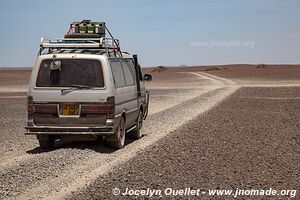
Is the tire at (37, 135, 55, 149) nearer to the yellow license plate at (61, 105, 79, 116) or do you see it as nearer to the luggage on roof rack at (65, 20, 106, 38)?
the yellow license plate at (61, 105, 79, 116)

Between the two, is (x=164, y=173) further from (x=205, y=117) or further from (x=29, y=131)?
(x=205, y=117)

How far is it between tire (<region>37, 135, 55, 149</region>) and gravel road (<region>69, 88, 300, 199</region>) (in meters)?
2.25

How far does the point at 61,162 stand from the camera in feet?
34.8

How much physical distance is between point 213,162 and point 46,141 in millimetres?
4005

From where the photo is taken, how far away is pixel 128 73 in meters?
14.2

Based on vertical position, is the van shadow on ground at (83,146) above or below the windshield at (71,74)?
below

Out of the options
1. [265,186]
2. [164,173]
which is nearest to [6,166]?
[164,173]

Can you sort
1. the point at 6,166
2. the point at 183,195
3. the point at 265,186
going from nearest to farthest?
the point at 183,195 < the point at 265,186 < the point at 6,166

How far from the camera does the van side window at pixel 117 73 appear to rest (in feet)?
41.8

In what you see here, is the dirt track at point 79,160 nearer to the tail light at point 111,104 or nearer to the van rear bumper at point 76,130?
the van rear bumper at point 76,130

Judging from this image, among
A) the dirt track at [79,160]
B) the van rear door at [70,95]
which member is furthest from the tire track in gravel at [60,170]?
the van rear door at [70,95]

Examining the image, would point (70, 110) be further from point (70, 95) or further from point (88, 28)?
point (88, 28)

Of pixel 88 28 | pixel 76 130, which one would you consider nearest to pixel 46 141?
pixel 76 130

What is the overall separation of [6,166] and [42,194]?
2557 mm
